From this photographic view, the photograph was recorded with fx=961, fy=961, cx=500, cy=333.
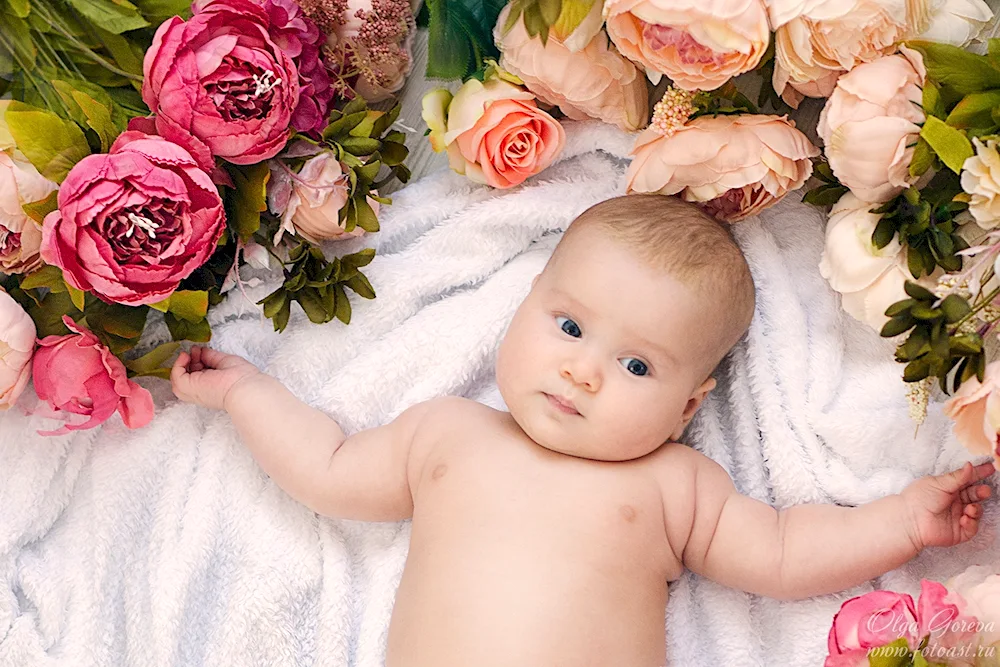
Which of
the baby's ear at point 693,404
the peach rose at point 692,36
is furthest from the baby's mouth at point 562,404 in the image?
the peach rose at point 692,36

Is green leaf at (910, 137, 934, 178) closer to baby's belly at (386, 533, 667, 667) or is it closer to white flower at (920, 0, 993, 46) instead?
white flower at (920, 0, 993, 46)

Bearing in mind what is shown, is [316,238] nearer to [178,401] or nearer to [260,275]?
[260,275]

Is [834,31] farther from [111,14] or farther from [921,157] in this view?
[111,14]

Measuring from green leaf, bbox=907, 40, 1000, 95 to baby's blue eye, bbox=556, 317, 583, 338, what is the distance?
56 cm

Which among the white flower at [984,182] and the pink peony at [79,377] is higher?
the white flower at [984,182]

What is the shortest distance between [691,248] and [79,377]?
895mm

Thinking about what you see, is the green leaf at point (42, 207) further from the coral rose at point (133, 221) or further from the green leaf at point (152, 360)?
the green leaf at point (152, 360)

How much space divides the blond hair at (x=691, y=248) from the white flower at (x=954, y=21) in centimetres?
38

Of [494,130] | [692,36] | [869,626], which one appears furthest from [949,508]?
[494,130]

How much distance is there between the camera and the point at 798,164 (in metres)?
1.39

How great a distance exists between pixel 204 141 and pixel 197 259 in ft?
0.56

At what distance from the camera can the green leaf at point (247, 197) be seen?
1.44 meters

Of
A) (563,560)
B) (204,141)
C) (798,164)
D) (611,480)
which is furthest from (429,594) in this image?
(798,164)

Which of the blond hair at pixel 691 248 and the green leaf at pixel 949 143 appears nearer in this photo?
the green leaf at pixel 949 143
